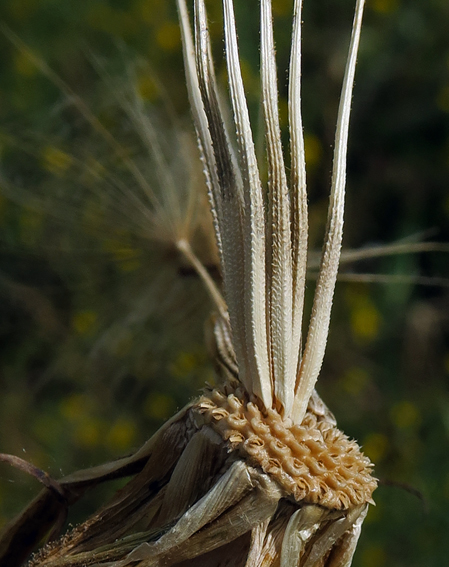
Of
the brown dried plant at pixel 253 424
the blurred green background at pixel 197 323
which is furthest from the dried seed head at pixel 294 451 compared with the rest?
the blurred green background at pixel 197 323

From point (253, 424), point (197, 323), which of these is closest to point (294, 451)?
point (253, 424)

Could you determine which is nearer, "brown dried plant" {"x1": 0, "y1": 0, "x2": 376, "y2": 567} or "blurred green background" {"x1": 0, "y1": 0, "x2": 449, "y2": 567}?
"brown dried plant" {"x1": 0, "y1": 0, "x2": 376, "y2": 567}

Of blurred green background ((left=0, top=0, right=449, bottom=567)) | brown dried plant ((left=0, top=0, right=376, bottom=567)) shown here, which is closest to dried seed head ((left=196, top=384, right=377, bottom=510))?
brown dried plant ((left=0, top=0, right=376, bottom=567))

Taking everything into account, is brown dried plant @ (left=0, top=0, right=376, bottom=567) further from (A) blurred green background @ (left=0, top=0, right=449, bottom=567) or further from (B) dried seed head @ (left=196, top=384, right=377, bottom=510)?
(A) blurred green background @ (left=0, top=0, right=449, bottom=567)

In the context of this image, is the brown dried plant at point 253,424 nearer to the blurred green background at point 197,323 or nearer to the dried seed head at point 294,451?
the dried seed head at point 294,451

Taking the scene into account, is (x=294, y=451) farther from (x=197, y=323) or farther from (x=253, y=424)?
(x=197, y=323)

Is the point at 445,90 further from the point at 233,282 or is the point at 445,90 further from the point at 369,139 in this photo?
the point at 233,282
